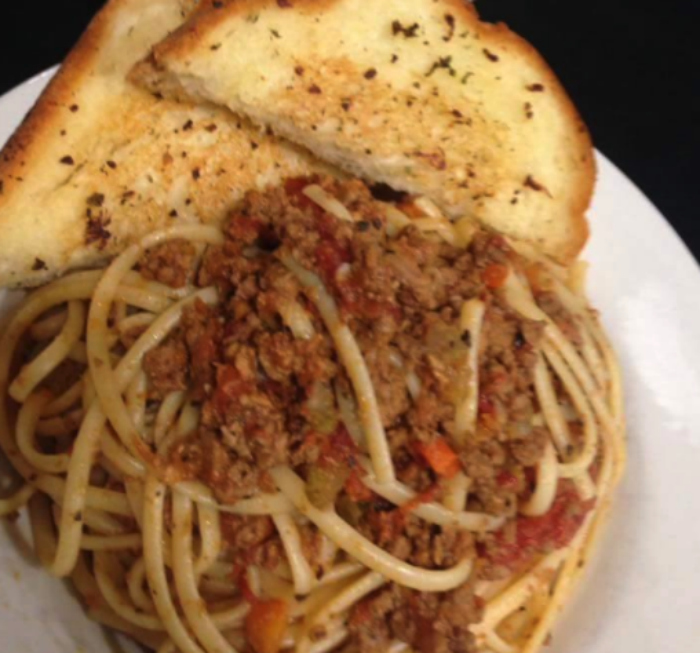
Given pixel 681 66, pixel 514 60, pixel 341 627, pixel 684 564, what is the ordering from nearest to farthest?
pixel 341 627
pixel 684 564
pixel 514 60
pixel 681 66

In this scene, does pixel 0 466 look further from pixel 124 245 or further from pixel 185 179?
pixel 185 179

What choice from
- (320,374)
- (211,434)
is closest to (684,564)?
(320,374)

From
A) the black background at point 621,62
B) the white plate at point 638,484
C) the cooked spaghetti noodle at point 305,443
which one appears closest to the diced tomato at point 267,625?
the cooked spaghetti noodle at point 305,443

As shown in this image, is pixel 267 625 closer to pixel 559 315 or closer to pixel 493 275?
pixel 493 275

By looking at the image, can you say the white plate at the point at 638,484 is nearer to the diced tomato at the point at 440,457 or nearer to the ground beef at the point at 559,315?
the ground beef at the point at 559,315

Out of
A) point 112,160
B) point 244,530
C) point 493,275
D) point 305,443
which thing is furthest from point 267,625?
point 112,160

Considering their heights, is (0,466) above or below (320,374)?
above

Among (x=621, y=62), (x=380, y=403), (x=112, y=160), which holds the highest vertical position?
(x=112, y=160)
